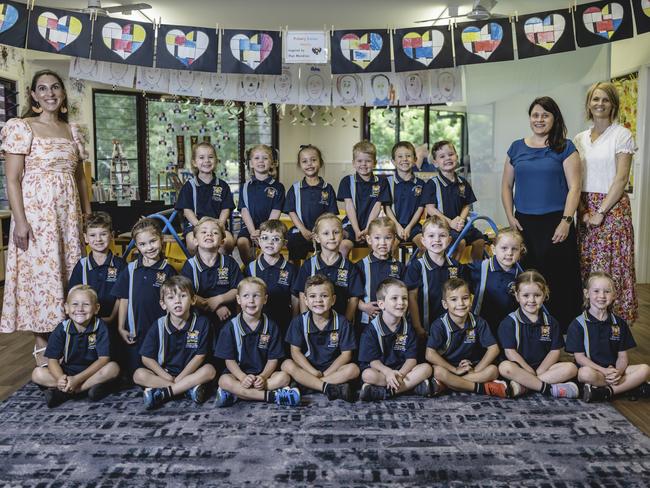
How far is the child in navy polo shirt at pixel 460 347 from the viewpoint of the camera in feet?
10.6

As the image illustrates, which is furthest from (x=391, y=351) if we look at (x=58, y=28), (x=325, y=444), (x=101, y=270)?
(x=58, y=28)

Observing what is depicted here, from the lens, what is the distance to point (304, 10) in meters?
7.11

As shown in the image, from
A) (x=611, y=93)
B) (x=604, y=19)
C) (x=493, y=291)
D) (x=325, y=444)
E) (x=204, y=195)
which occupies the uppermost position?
(x=604, y=19)

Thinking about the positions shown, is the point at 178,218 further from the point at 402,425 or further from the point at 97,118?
the point at 97,118

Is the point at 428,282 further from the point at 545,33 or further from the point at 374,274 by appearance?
the point at 545,33

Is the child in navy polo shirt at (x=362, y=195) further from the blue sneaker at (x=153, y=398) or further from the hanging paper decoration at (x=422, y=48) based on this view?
the blue sneaker at (x=153, y=398)

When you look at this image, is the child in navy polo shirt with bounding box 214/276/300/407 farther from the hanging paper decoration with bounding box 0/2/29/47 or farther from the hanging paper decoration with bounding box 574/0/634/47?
the hanging paper decoration with bounding box 574/0/634/47

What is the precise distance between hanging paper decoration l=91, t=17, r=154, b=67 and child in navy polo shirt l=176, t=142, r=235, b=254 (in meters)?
0.76

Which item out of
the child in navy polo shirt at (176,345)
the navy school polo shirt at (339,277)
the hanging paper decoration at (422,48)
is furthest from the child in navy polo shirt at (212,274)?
the hanging paper decoration at (422,48)

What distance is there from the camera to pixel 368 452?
2.54 metres

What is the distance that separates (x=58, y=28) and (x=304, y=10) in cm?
350

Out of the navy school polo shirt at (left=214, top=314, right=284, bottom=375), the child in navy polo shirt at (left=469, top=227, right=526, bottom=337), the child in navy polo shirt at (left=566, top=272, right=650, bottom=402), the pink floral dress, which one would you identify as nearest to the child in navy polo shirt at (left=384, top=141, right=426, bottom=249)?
the child in navy polo shirt at (left=469, top=227, right=526, bottom=337)

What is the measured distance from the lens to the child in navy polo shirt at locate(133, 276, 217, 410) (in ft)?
10.5

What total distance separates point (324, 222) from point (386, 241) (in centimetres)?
37
